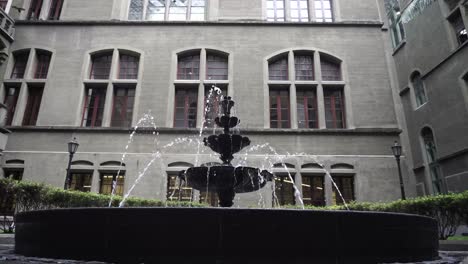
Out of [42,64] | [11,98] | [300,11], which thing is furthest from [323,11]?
[11,98]

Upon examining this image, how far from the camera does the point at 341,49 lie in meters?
20.0

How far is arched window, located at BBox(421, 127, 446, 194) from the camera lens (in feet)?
67.0

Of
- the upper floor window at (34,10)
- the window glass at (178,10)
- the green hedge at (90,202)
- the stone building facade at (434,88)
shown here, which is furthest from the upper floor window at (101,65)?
the stone building facade at (434,88)

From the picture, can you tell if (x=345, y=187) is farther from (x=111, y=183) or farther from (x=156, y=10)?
(x=156, y=10)

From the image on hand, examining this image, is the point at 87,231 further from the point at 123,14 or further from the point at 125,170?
the point at 123,14

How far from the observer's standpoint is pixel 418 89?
23.4 meters

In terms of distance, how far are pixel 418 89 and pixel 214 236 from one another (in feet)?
79.1

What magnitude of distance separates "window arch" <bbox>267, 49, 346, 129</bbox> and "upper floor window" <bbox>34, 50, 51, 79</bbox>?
45.6ft

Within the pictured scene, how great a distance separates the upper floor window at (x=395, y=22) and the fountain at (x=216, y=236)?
25209 mm

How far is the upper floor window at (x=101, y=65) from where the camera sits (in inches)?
790

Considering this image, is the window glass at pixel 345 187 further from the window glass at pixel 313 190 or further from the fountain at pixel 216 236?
the fountain at pixel 216 236

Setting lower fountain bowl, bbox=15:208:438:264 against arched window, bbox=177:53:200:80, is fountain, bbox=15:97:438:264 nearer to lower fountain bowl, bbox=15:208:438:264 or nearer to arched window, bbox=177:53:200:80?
lower fountain bowl, bbox=15:208:438:264

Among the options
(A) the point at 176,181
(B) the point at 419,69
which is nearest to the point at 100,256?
(A) the point at 176,181

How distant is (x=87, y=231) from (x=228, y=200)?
4.84 metres
